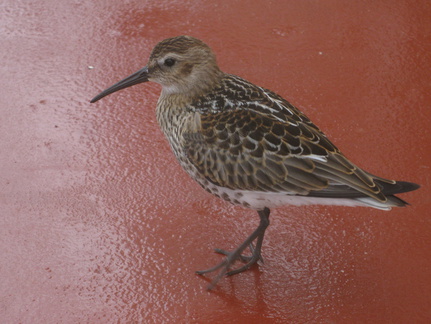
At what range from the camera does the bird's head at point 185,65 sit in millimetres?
3738

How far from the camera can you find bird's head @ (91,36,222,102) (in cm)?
374

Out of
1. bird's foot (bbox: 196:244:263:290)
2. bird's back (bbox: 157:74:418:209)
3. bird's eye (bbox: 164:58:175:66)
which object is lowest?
bird's foot (bbox: 196:244:263:290)

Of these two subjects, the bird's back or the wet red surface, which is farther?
the wet red surface

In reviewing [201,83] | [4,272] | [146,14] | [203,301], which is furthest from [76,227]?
[146,14]

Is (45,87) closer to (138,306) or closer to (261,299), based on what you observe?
(138,306)

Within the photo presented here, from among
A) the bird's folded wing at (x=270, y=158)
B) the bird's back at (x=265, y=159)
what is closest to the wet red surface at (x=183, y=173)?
the bird's back at (x=265, y=159)

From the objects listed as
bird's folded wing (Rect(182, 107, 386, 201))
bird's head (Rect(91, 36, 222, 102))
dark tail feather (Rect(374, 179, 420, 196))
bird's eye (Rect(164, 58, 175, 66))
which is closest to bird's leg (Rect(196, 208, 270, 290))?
bird's folded wing (Rect(182, 107, 386, 201))

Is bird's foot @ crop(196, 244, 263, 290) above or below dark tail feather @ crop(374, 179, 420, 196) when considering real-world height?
below

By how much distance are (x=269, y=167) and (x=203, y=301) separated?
3.03ft

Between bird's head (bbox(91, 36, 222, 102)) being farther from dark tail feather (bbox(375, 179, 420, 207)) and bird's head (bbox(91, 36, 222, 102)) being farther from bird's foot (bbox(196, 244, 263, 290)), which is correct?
dark tail feather (bbox(375, 179, 420, 207))

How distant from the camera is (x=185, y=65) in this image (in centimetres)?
378

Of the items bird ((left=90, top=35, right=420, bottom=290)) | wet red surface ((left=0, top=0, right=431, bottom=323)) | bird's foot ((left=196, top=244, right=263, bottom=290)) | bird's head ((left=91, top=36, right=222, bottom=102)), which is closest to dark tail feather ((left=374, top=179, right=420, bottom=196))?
bird ((left=90, top=35, right=420, bottom=290))

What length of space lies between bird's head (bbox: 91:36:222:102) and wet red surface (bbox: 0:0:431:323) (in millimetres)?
881

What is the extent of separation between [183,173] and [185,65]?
0.99 metres
